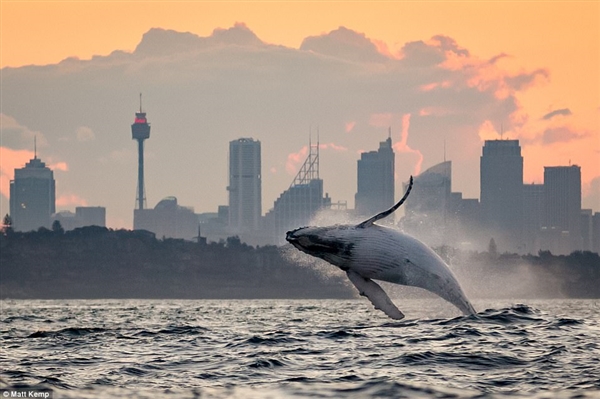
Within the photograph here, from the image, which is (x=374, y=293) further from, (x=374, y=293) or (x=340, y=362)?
(x=340, y=362)

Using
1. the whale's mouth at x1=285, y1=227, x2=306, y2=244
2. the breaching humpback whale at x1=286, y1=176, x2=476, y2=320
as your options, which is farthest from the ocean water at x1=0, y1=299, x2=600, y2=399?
the whale's mouth at x1=285, y1=227, x2=306, y2=244

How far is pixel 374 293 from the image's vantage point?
96.0ft

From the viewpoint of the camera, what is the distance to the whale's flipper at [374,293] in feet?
95.3

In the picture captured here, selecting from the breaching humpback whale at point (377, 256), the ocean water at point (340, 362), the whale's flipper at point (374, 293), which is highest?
the breaching humpback whale at point (377, 256)

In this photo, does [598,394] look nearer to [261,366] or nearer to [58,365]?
[261,366]

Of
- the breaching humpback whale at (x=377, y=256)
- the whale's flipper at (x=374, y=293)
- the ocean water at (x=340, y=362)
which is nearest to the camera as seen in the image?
the ocean water at (x=340, y=362)

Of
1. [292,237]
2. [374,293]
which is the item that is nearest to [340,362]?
[292,237]

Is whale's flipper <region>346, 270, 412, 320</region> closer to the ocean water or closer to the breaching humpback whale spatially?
the breaching humpback whale

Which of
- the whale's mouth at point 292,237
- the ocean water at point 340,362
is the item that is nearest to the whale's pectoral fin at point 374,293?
the ocean water at point 340,362

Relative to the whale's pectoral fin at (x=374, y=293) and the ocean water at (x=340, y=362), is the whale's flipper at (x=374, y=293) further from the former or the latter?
the ocean water at (x=340, y=362)

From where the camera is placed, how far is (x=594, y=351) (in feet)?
92.7

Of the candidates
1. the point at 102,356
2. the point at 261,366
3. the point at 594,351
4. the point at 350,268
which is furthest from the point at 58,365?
the point at 594,351

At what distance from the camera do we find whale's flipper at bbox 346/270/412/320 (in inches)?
1144

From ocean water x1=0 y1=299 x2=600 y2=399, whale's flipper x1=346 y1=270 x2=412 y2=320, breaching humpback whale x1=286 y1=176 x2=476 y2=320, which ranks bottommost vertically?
ocean water x1=0 y1=299 x2=600 y2=399
